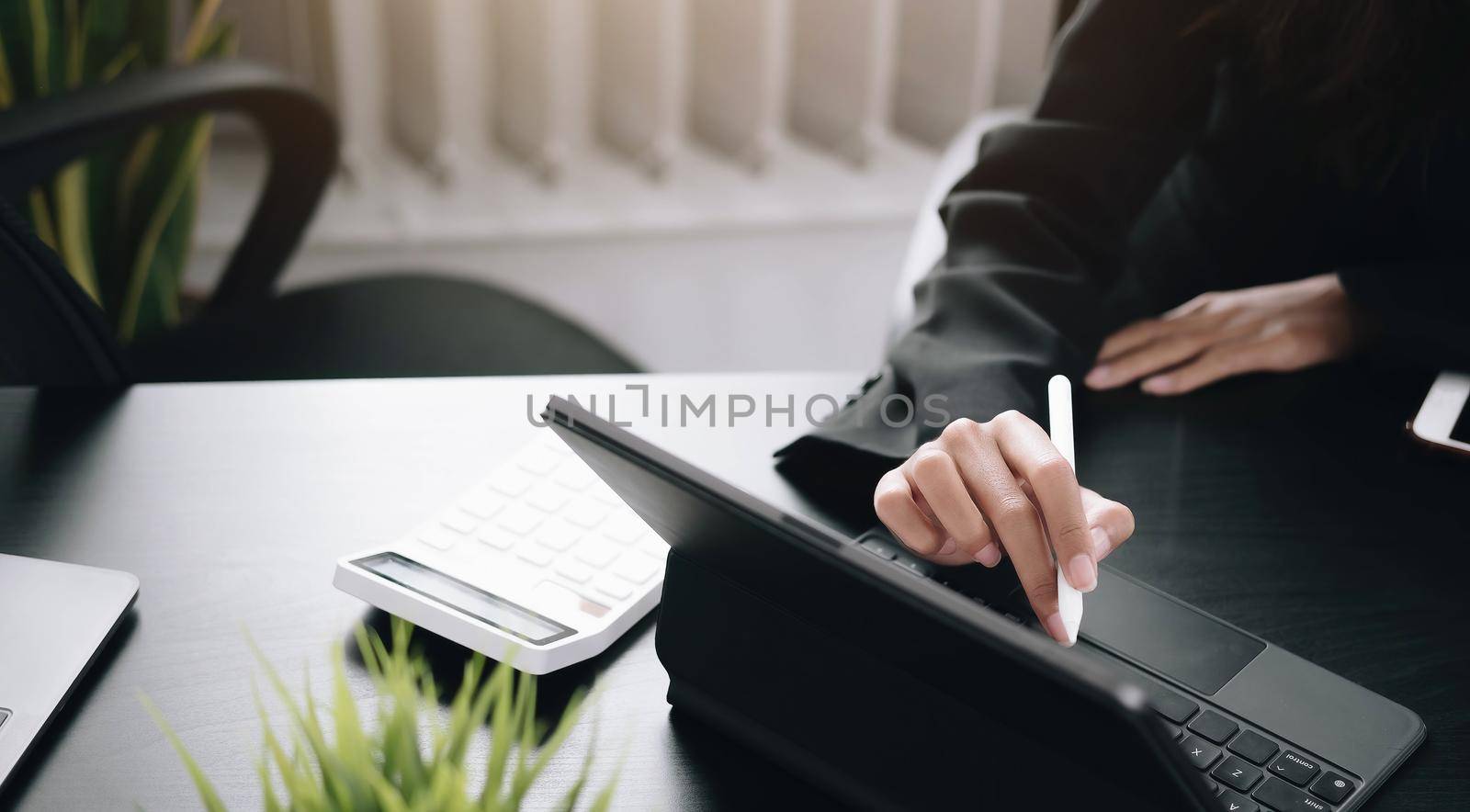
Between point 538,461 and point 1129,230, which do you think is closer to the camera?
point 538,461

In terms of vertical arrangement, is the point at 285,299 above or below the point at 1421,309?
below

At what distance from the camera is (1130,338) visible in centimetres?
84

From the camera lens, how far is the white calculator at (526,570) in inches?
22.6

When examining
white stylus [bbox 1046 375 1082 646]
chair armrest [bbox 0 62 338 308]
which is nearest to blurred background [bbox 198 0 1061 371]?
chair armrest [bbox 0 62 338 308]

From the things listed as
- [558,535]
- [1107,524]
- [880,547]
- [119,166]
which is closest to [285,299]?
[119,166]

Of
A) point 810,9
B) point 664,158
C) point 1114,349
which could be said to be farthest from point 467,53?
point 1114,349

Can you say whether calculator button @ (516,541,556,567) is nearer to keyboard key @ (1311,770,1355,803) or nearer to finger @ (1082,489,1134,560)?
finger @ (1082,489,1134,560)

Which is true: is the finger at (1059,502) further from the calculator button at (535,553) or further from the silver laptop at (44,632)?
the silver laptop at (44,632)

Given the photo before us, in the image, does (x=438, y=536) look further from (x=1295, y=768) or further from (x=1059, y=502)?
(x=1295, y=768)

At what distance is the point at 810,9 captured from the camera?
1688 millimetres

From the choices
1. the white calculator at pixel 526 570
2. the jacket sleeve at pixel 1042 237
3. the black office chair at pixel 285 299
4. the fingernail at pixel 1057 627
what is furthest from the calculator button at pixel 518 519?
the black office chair at pixel 285 299

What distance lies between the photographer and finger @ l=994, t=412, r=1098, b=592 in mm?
547

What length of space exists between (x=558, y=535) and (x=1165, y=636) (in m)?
0.32

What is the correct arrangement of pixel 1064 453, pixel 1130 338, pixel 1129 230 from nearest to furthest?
pixel 1064 453 < pixel 1130 338 < pixel 1129 230
